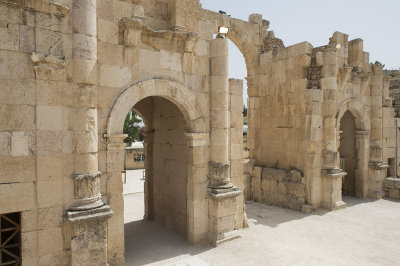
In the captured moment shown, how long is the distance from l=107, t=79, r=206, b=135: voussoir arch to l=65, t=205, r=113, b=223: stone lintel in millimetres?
1387

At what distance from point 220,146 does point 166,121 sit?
1.90 metres

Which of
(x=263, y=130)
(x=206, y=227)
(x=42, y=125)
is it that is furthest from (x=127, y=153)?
(x=42, y=125)

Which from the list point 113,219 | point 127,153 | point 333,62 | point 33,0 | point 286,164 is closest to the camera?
point 33,0

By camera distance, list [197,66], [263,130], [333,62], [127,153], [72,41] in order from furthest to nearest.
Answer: [127,153]
[263,130]
[333,62]
[197,66]
[72,41]

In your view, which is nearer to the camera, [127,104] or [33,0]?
[33,0]

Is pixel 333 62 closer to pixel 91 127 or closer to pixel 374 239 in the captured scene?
pixel 374 239

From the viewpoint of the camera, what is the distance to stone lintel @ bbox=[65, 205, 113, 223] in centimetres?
432

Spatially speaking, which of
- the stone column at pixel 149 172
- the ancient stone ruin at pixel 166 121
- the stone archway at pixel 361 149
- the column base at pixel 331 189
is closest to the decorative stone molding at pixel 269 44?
the ancient stone ruin at pixel 166 121

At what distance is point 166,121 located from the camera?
24.4ft

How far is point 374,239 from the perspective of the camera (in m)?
6.67

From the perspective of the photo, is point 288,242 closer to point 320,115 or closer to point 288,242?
point 288,242

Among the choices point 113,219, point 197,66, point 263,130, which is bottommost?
point 113,219

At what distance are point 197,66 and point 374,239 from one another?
6.12 metres

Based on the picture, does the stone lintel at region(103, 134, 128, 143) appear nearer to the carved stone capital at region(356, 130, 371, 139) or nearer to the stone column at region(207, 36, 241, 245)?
the stone column at region(207, 36, 241, 245)
